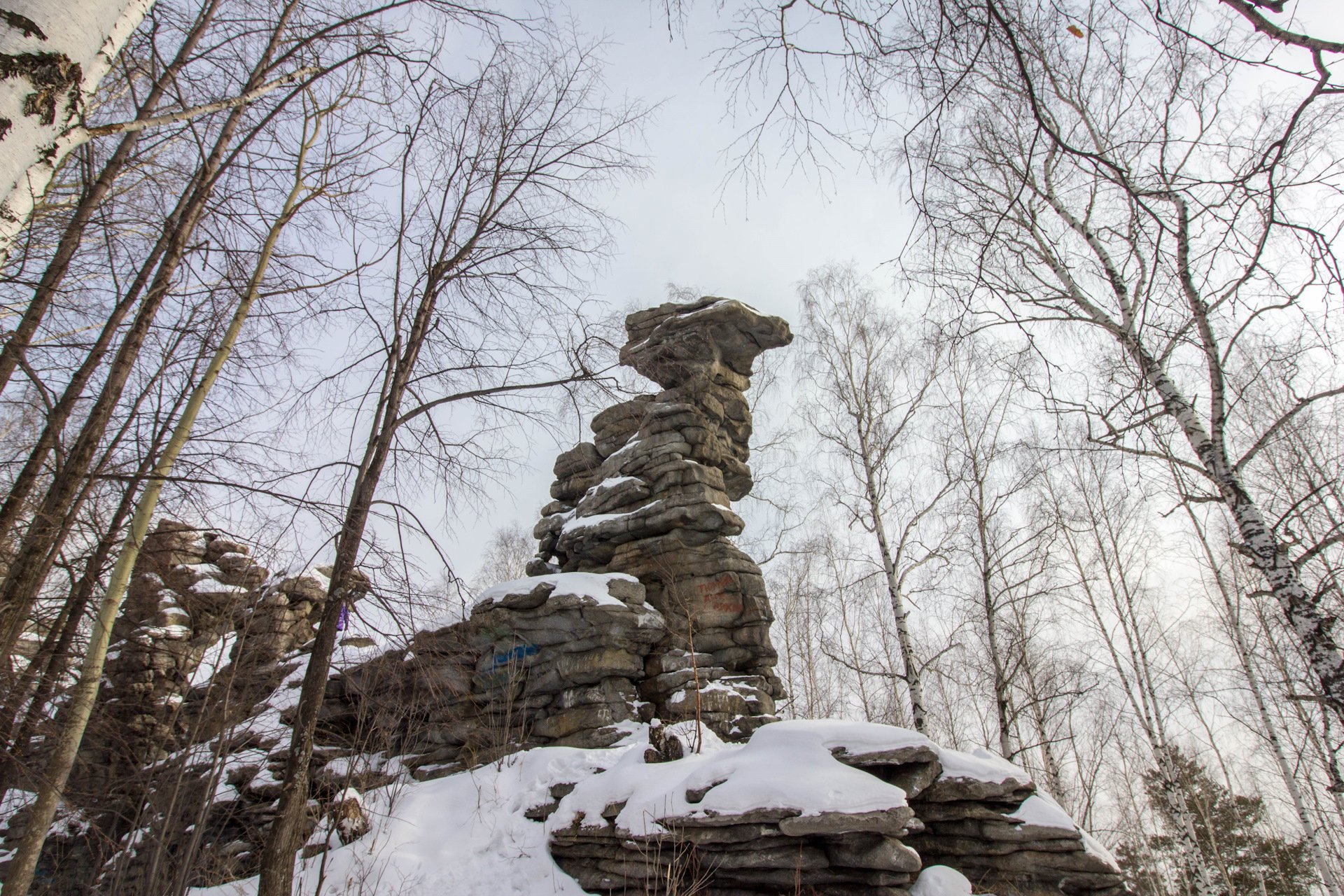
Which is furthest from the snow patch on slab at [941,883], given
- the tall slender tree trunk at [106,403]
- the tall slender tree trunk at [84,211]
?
the tall slender tree trunk at [84,211]

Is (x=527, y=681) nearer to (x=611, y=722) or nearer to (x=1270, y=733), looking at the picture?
(x=611, y=722)

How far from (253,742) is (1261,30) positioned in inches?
566

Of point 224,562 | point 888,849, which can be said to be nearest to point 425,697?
point 888,849

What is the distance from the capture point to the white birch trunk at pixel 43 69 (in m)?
1.26

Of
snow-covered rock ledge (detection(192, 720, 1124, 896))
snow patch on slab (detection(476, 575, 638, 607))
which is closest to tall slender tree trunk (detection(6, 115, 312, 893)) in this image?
snow-covered rock ledge (detection(192, 720, 1124, 896))

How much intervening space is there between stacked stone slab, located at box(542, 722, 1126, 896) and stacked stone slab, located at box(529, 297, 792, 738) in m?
3.50

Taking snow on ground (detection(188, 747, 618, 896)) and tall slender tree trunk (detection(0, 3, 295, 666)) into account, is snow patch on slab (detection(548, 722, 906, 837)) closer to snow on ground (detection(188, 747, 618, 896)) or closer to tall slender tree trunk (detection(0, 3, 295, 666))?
snow on ground (detection(188, 747, 618, 896))

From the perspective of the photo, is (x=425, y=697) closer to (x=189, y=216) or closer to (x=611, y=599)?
(x=611, y=599)

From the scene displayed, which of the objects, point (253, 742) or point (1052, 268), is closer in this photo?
point (1052, 268)

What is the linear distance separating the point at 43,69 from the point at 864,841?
7500 mm

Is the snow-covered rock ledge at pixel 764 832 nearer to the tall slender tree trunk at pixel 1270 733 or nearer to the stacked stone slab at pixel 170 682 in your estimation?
Result: the stacked stone slab at pixel 170 682

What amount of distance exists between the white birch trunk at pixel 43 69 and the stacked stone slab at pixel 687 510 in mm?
9127

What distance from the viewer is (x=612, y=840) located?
285 inches

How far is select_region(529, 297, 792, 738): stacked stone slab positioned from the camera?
38.5 ft
